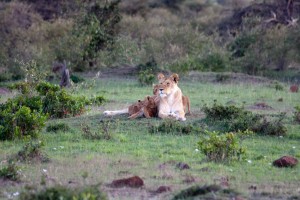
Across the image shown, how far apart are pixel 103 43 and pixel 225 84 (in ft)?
22.6

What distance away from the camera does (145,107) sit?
14.0 meters

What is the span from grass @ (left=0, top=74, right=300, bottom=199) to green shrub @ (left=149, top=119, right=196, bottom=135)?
0.17m

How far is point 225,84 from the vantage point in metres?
23.2

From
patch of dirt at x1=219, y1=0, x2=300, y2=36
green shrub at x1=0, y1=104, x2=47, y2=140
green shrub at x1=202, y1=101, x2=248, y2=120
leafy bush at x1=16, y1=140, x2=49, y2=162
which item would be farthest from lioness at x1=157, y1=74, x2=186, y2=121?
patch of dirt at x1=219, y1=0, x2=300, y2=36

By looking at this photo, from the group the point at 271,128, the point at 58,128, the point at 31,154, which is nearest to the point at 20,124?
the point at 58,128

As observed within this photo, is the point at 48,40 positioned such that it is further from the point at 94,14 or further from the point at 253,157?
the point at 253,157

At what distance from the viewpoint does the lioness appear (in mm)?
13797

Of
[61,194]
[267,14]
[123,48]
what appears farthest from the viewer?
[267,14]

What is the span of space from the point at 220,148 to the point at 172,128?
2.71 meters

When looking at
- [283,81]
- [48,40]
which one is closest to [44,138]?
[283,81]

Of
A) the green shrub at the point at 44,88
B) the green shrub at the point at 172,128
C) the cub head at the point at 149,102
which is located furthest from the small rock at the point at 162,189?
the green shrub at the point at 44,88

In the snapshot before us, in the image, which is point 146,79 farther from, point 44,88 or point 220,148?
point 220,148

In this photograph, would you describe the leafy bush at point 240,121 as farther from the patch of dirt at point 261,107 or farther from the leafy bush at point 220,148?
the patch of dirt at point 261,107

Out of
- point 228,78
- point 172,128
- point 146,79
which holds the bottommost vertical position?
point 228,78
